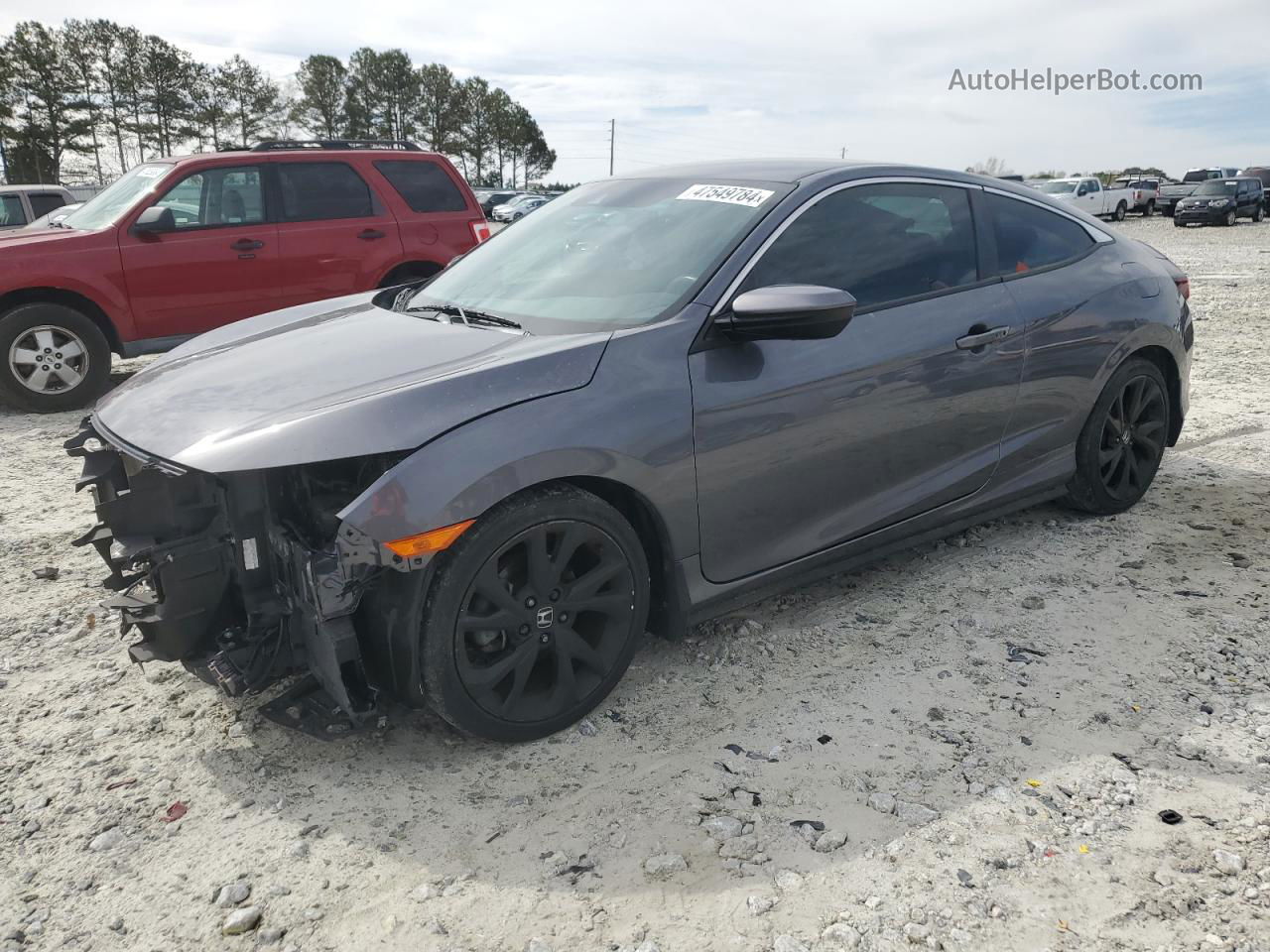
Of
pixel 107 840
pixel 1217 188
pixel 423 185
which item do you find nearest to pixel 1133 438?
pixel 107 840

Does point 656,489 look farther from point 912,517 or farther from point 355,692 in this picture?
point 912,517

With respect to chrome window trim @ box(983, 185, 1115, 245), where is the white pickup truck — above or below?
above

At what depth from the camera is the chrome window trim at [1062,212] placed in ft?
13.4

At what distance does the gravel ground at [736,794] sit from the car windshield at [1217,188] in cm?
3385

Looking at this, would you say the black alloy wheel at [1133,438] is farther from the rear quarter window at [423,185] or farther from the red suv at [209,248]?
the rear quarter window at [423,185]

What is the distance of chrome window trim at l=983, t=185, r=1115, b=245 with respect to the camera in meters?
4.08

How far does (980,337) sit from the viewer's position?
3.69 meters

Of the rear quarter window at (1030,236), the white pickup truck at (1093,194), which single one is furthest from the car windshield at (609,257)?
the white pickup truck at (1093,194)

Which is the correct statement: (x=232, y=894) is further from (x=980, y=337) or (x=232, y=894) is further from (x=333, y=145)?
(x=333, y=145)

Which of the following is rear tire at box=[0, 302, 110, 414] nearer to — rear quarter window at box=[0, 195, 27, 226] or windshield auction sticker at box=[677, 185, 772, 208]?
windshield auction sticker at box=[677, 185, 772, 208]

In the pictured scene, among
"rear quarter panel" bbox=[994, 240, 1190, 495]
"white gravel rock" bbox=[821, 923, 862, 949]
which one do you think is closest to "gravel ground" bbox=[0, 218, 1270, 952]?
"white gravel rock" bbox=[821, 923, 862, 949]

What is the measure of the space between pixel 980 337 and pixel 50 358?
21.0ft

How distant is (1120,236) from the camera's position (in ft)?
15.1

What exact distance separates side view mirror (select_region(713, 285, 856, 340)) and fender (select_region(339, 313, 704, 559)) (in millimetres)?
159
